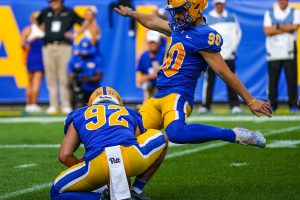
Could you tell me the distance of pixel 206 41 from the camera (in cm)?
681

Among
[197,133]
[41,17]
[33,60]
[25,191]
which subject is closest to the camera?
[197,133]

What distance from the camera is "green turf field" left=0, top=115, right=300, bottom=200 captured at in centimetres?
698

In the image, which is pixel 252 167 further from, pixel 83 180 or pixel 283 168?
pixel 83 180

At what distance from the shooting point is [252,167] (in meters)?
8.29

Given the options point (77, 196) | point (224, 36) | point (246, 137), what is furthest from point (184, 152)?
point (224, 36)

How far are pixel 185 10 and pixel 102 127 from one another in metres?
1.33

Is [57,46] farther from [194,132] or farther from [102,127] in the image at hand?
[102,127]

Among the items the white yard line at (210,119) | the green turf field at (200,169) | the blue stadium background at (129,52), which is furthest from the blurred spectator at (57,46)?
the green turf field at (200,169)

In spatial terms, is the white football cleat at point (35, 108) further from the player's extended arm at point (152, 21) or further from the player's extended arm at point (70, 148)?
the player's extended arm at point (70, 148)

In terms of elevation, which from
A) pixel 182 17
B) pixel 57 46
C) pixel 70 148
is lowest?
pixel 57 46

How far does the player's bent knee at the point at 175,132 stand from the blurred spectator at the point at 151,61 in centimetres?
756

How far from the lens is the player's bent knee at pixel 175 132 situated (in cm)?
661

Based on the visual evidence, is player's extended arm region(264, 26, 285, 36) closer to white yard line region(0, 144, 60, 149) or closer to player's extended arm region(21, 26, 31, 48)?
player's extended arm region(21, 26, 31, 48)

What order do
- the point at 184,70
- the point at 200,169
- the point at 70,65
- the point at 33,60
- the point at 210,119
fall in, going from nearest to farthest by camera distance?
the point at 184,70 < the point at 200,169 < the point at 210,119 < the point at 70,65 < the point at 33,60
